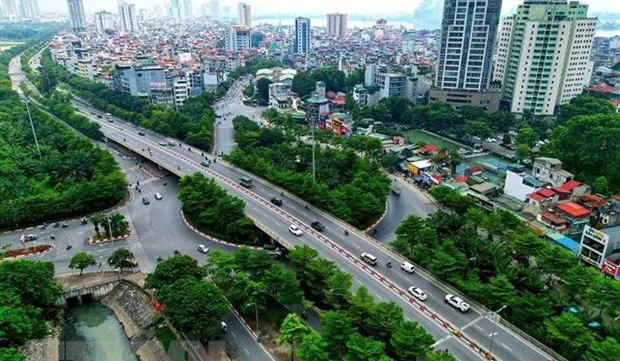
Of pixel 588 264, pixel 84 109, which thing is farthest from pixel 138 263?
pixel 84 109

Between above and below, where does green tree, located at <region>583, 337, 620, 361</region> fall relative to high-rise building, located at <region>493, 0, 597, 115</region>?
below

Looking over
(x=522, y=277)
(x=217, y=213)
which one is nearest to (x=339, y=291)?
(x=522, y=277)

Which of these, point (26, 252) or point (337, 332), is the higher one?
point (337, 332)

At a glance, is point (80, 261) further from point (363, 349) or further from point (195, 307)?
point (363, 349)

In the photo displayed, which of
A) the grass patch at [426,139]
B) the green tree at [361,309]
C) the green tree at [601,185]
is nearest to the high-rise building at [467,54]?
the grass patch at [426,139]

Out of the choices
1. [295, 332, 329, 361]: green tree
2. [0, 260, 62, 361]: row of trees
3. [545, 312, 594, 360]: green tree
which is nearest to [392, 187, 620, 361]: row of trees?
[545, 312, 594, 360]: green tree

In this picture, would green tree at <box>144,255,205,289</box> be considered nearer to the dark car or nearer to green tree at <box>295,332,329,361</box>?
green tree at <box>295,332,329,361</box>
